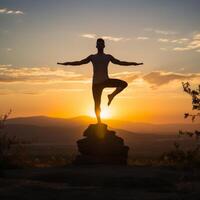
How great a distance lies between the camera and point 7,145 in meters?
15.5

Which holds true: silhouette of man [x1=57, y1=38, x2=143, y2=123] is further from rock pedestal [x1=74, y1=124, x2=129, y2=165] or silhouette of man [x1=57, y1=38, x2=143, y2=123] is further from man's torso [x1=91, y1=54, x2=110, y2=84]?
rock pedestal [x1=74, y1=124, x2=129, y2=165]

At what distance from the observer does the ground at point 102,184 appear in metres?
9.19

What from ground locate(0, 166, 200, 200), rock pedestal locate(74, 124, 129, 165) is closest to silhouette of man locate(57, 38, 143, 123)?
rock pedestal locate(74, 124, 129, 165)

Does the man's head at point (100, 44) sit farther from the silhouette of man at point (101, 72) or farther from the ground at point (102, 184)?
the ground at point (102, 184)

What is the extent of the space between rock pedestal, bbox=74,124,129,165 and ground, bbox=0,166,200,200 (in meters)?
3.52

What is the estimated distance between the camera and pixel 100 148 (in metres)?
17.0

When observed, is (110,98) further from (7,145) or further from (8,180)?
(8,180)

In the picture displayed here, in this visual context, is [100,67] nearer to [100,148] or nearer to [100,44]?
[100,44]

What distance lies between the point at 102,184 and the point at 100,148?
625cm

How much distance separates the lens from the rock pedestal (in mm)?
16859

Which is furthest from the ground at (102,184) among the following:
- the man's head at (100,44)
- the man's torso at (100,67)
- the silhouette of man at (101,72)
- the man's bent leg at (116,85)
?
the man's head at (100,44)

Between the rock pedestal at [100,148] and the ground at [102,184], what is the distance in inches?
139

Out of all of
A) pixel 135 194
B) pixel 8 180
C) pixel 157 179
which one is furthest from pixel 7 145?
pixel 135 194

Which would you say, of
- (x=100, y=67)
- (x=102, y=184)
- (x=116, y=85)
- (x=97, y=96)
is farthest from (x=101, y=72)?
(x=102, y=184)
